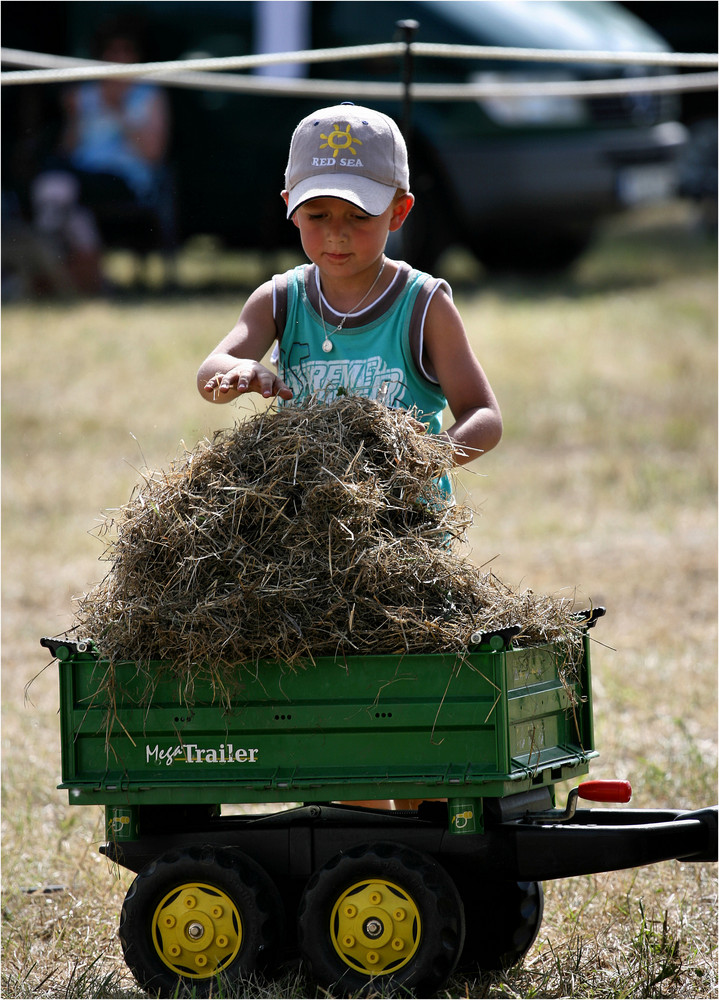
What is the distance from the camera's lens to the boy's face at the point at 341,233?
9.57ft

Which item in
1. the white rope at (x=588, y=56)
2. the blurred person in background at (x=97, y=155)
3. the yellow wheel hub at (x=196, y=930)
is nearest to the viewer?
the yellow wheel hub at (x=196, y=930)

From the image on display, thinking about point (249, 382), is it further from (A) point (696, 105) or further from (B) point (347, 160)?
(A) point (696, 105)

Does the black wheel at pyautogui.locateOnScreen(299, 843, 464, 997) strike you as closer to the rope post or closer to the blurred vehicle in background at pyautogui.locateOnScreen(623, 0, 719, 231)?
the rope post

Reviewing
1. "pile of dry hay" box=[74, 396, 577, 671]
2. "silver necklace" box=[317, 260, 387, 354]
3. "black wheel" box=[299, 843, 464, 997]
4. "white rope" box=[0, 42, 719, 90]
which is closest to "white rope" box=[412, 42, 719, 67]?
"white rope" box=[0, 42, 719, 90]

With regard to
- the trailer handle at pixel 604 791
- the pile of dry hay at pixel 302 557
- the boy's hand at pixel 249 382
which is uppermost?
the boy's hand at pixel 249 382

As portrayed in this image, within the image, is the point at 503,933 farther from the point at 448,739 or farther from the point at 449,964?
the point at 448,739

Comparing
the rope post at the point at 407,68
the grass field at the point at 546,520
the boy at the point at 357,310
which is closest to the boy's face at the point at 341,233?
the boy at the point at 357,310

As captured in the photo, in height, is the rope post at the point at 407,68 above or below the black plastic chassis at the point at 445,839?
above

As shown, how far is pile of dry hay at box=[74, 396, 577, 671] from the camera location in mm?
2545

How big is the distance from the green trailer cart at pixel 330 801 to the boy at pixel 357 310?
0.63m

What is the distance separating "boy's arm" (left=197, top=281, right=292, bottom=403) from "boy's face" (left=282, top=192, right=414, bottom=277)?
21 cm

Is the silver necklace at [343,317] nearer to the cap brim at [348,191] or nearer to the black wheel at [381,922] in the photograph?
the cap brim at [348,191]

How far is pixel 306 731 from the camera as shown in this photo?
A: 102 inches

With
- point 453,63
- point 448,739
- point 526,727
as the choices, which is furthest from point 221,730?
point 453,63
